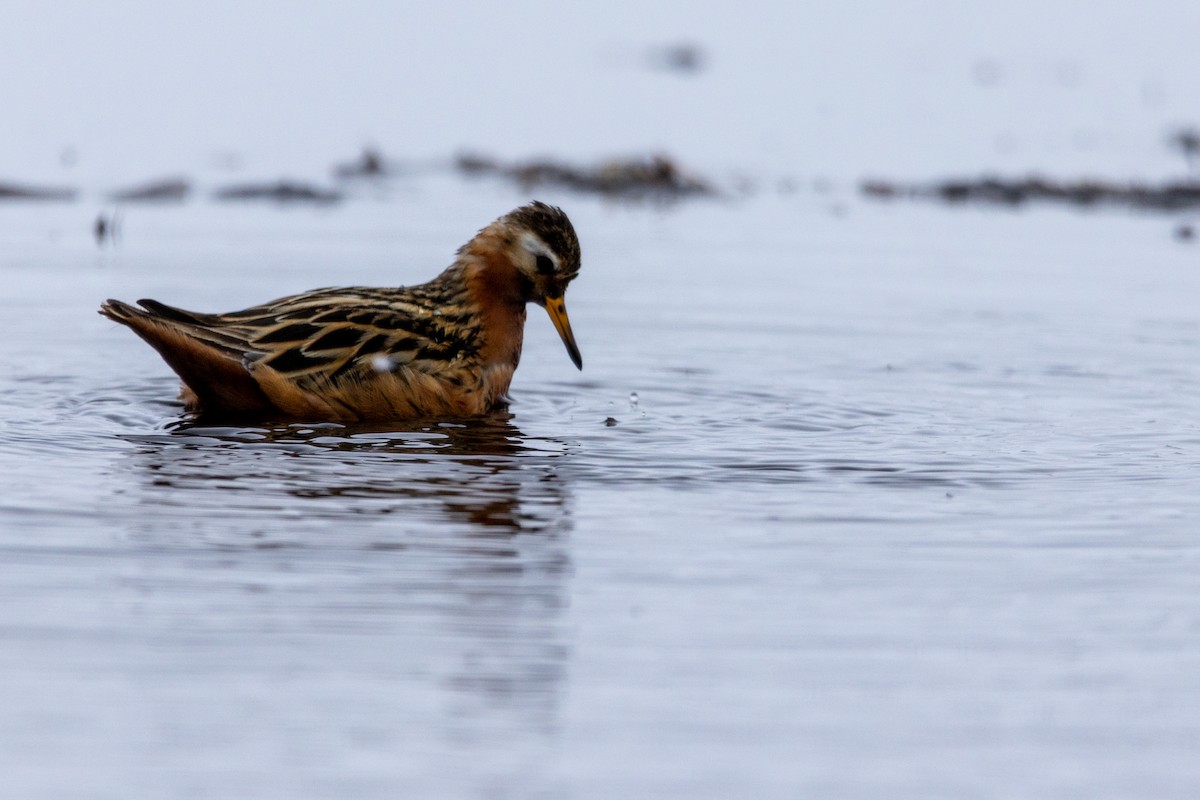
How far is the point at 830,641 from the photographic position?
561 cm

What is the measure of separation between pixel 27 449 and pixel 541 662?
139 inches

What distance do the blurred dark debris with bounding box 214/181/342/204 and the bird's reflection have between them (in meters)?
7.45

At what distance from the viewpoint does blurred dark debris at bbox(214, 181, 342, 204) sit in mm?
16094

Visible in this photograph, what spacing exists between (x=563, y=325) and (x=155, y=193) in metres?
6.85

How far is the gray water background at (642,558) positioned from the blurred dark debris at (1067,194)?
361cm

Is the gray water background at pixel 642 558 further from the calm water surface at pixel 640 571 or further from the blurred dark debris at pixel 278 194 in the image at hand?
the blurred dark debris at pixel 278 194

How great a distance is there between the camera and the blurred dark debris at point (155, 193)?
15.7 meters

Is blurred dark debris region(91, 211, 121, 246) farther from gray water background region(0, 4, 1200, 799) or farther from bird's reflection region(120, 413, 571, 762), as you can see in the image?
bird's reflection region(120, 413, 571, 762)

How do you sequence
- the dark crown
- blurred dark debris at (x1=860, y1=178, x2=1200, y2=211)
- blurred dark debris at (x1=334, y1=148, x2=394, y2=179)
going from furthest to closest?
blurred dark debris at (x1=334, y1=148, x2=394, y2=179)
blurred dark debris at (x1=860, y1=178, x2=1200, y2=211)
the dark crown

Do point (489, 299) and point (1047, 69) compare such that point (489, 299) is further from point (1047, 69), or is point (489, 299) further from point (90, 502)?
point (1047, 69)

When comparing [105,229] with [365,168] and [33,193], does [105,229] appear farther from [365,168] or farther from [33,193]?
[365,168]

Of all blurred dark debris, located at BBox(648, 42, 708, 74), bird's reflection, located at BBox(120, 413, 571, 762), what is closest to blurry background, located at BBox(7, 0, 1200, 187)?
blurred dark debris, located at BBox(648, 42, 708, 74)

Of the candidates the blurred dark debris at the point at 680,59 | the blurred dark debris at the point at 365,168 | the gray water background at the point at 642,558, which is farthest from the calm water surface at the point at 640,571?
the blurred dark debris at the point at 680,59

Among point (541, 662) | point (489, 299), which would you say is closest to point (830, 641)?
point (541, 662)
